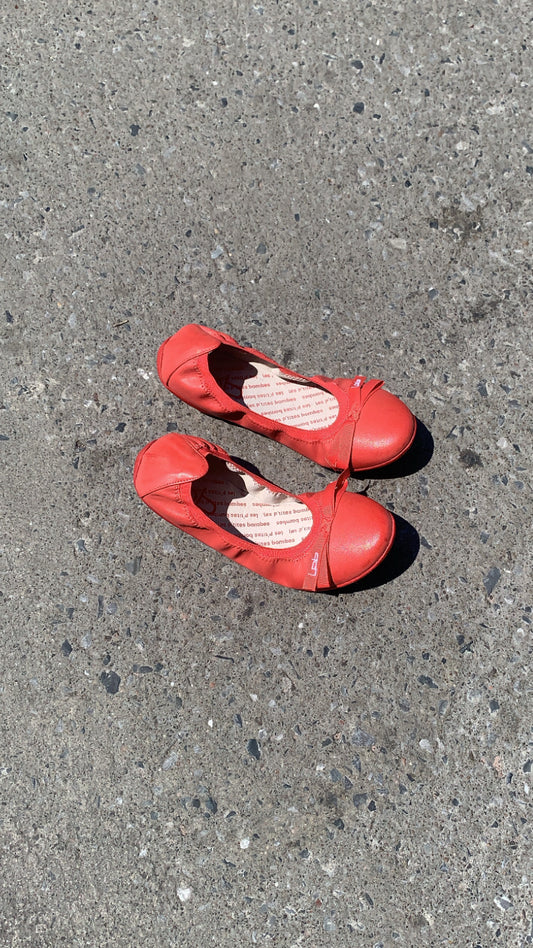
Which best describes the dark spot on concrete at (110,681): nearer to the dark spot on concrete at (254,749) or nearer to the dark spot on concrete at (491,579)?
the dark spot on concrete at (254,749)

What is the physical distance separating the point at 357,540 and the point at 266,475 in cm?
47

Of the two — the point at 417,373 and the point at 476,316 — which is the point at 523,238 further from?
the point at 417,373

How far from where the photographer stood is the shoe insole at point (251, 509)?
7.82ft

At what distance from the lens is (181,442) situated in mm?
2279

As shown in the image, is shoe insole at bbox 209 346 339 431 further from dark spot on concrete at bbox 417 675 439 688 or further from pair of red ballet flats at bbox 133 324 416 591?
dark spot on concrete at bbox 417 675 439 688

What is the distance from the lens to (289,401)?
2469 mm

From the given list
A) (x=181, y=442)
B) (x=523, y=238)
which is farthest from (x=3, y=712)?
(x=523, y=238)

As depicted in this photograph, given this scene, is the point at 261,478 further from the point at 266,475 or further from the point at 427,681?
the point at 427,681

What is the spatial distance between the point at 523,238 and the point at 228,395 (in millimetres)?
1329

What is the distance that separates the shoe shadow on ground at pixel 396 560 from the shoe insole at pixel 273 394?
→ 18.5 inches

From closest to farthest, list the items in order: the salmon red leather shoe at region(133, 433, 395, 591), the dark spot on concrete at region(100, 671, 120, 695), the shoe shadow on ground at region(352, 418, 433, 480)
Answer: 1. the salmon red leather shoe at region(133, 433, 395, 591)
2. the dark spot on concrete at region(100, 671, 120, 695)
3. the shoe shadow on ground at region(352, 418, 433, 480)

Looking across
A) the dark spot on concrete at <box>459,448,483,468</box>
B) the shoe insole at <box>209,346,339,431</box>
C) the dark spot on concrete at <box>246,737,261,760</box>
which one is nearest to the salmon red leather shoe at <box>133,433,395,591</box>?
the shoe insole at <box>209,346,339,431</box>

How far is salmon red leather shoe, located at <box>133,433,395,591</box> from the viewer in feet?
7.27

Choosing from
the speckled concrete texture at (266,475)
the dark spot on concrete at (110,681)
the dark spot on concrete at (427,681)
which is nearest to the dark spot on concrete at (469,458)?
the speckled concrete texture at (266,475)
